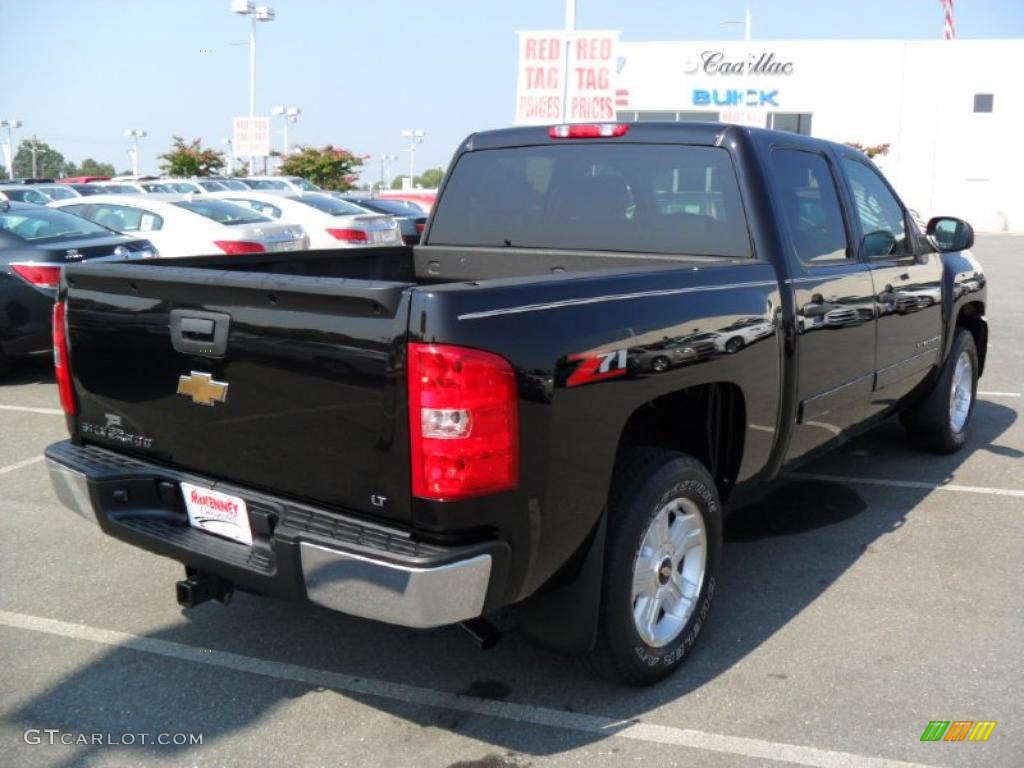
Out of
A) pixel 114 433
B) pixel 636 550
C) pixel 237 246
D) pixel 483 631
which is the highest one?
pixel 237 246

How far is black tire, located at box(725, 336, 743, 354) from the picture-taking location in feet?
11.7

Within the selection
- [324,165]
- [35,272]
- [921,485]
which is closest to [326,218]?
[35,272]

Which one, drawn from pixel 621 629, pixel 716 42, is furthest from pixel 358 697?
pixel 716 42

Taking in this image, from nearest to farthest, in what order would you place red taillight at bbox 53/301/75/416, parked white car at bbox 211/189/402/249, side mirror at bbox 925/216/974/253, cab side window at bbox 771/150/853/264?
1. red taillight at bbox 53/301/75/416
2. cab side window at bbox 771/150/853/264
3. side mirror at bbox 925/216/974/253
4. parked white car at bbox 211/189/402/249

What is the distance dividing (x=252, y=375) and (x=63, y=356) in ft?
3.52

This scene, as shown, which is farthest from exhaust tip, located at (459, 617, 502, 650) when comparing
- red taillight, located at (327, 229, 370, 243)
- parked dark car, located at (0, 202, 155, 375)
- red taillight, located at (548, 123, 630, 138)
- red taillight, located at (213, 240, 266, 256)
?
red taillight, located at (327, 229, 370, 243)

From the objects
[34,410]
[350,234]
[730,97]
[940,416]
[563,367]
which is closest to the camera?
[563,367]

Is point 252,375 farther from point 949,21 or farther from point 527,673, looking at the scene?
point 949,21

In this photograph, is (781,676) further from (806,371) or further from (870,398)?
(870,398)

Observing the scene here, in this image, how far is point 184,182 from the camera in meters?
28.4

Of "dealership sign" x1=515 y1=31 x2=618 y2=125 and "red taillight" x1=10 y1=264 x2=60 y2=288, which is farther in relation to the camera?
"dealership sign" x1=515 y1=31 x2=618 y2=125

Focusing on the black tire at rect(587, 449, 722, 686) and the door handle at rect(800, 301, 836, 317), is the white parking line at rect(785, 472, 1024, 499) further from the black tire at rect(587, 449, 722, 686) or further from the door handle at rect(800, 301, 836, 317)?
the black tire at rect(587, 449, 722, 686)

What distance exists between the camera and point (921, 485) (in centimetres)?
580

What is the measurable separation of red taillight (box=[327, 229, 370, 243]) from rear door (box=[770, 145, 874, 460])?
10521mm
